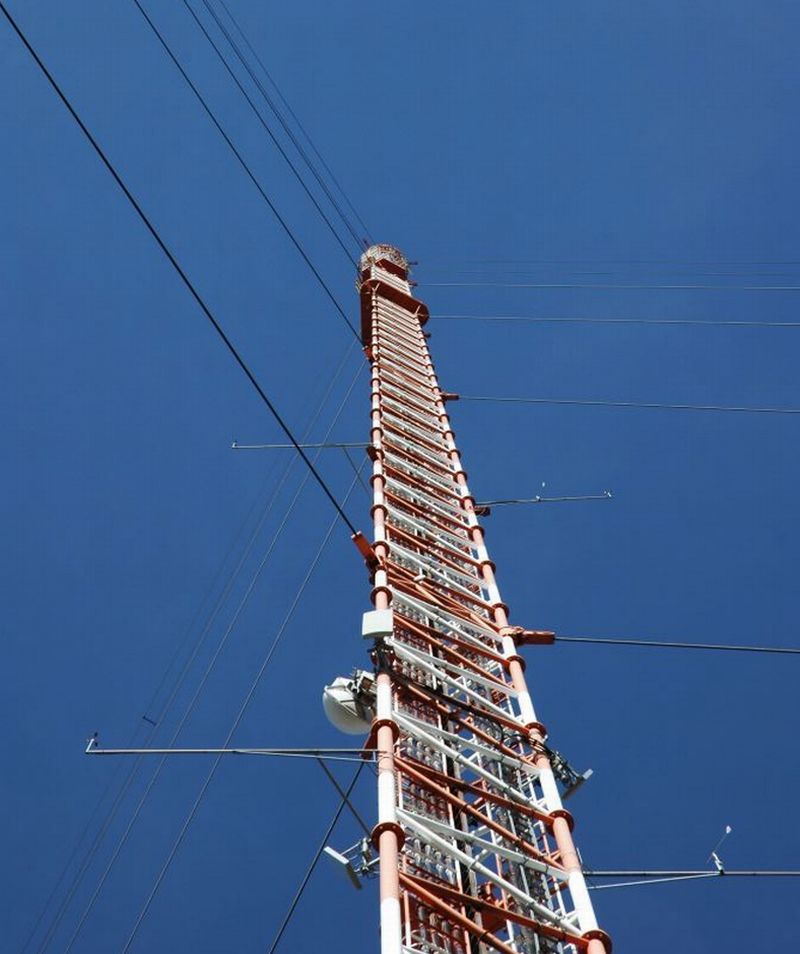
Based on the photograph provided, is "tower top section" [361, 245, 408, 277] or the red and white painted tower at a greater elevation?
"tower top section" [361, 245, 408, 277]

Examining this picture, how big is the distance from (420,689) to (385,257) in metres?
25.5

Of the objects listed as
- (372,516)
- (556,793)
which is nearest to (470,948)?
(556,793)

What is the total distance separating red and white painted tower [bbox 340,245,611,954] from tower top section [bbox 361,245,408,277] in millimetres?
16440

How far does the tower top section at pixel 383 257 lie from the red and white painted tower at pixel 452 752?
16440 mm

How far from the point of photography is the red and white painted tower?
9977 millimetres

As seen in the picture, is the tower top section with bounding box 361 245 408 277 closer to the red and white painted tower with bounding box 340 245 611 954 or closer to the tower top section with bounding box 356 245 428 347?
the tower top section with bounding box 356 245 428 347

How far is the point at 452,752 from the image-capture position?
12.0 m

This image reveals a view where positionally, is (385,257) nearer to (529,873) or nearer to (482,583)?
(482,583)

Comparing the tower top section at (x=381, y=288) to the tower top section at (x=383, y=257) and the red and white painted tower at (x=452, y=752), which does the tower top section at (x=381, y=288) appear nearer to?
the tower top section at (x=383, y=257)

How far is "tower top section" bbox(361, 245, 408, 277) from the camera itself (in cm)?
3553

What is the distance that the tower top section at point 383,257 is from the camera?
3553 cm

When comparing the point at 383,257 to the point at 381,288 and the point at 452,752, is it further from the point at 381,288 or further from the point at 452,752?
the point at 452,752

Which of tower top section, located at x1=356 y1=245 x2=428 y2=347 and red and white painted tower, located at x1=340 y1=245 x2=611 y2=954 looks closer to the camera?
red and white painted tower, located at x1=340 y1=245 x2=611 y2=954

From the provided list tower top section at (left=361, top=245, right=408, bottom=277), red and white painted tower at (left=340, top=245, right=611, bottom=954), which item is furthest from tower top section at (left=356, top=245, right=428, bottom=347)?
red and white painted tower at (left=340, top=245, right=611, bottom=954)
